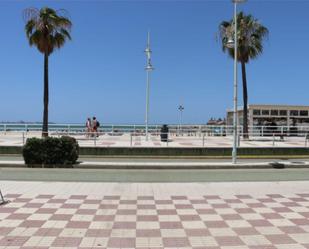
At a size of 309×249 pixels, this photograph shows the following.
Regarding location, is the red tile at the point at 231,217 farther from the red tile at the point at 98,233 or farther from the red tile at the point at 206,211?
the red tile at the point at 98,233

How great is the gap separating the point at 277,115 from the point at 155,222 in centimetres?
4270

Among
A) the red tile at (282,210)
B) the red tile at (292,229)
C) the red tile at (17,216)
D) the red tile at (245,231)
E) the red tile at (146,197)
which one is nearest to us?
the red tile at (245,231)

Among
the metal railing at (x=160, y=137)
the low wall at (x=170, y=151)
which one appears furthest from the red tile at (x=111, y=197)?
the metal railing at (x=160, y=137)

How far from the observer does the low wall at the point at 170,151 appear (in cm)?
2148

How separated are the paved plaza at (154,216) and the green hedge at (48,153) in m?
4.25

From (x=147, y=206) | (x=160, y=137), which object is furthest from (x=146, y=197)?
(x=160, y=137)

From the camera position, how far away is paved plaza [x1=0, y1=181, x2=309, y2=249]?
6.54 meters

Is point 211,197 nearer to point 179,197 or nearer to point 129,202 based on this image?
point 179,197

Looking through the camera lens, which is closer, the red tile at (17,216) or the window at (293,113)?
the red tile at (17,216)

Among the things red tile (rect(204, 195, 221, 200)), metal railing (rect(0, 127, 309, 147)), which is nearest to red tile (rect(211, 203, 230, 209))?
red tile (rect(204, 195, 221, 200))

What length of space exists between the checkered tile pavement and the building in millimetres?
37017

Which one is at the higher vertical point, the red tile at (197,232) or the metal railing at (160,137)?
the metal railing at (160,137)

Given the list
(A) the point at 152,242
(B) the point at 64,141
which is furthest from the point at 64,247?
(B) the point at 64,141

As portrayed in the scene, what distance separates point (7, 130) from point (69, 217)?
1021 inches
